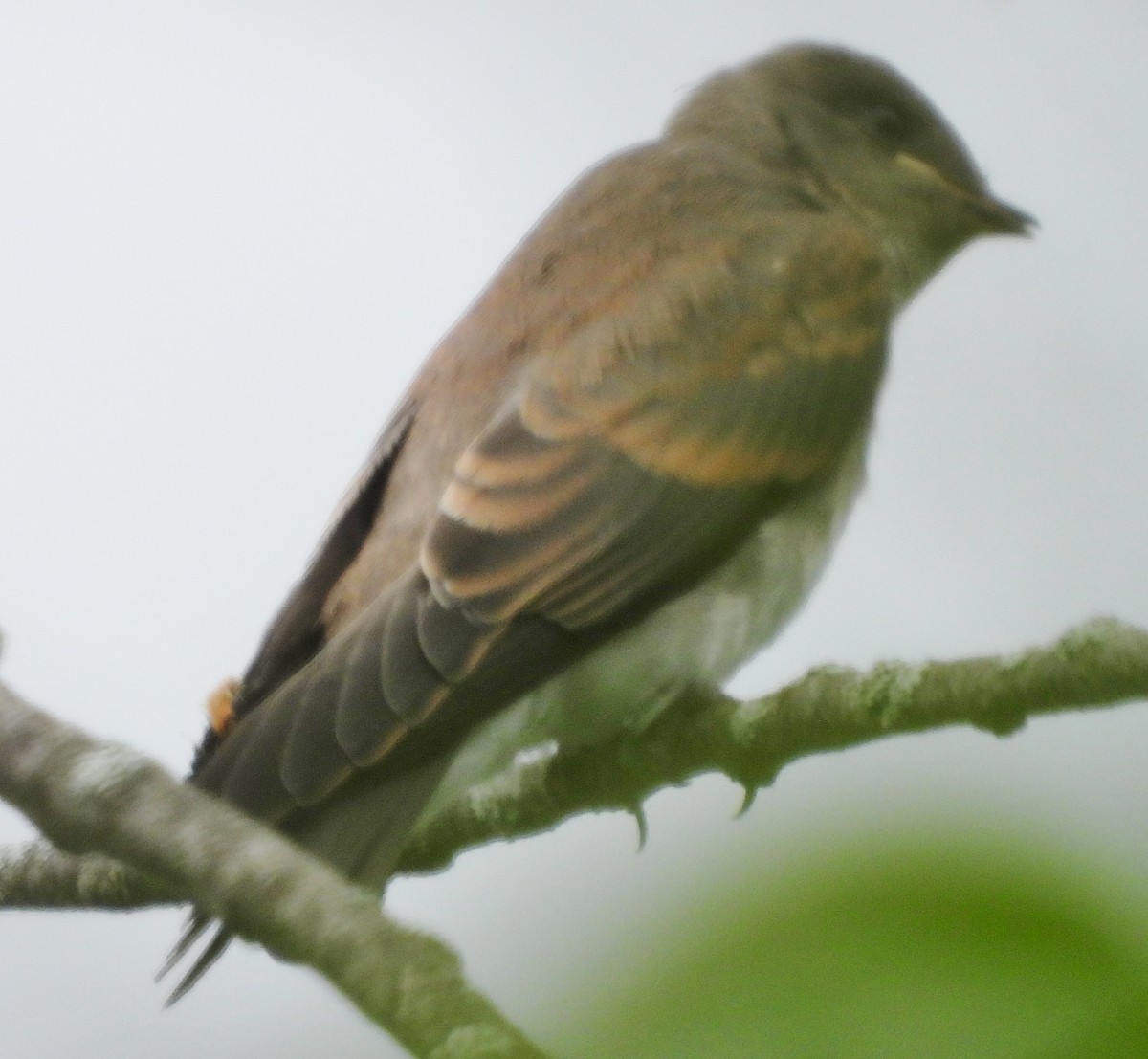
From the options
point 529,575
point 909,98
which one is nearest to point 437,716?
point 529,575

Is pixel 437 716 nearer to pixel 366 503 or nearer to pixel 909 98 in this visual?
pixel 366 503

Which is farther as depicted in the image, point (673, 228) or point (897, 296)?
point (897, 296)

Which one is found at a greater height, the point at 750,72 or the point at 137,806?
the point at 750,72

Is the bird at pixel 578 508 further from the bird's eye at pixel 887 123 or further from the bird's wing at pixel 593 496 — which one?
the bird's eye at pixel 887 123

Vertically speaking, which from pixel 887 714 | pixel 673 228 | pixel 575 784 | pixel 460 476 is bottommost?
pixel 575 784

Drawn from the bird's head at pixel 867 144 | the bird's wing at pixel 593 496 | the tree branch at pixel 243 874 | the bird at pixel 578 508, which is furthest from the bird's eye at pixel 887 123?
the tree branch at pixel 243 874

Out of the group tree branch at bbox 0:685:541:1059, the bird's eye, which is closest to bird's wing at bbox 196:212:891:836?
tree branch at bbox 0:685:541:1059

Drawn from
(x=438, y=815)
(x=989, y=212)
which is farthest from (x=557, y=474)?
(x=989, y=212)
